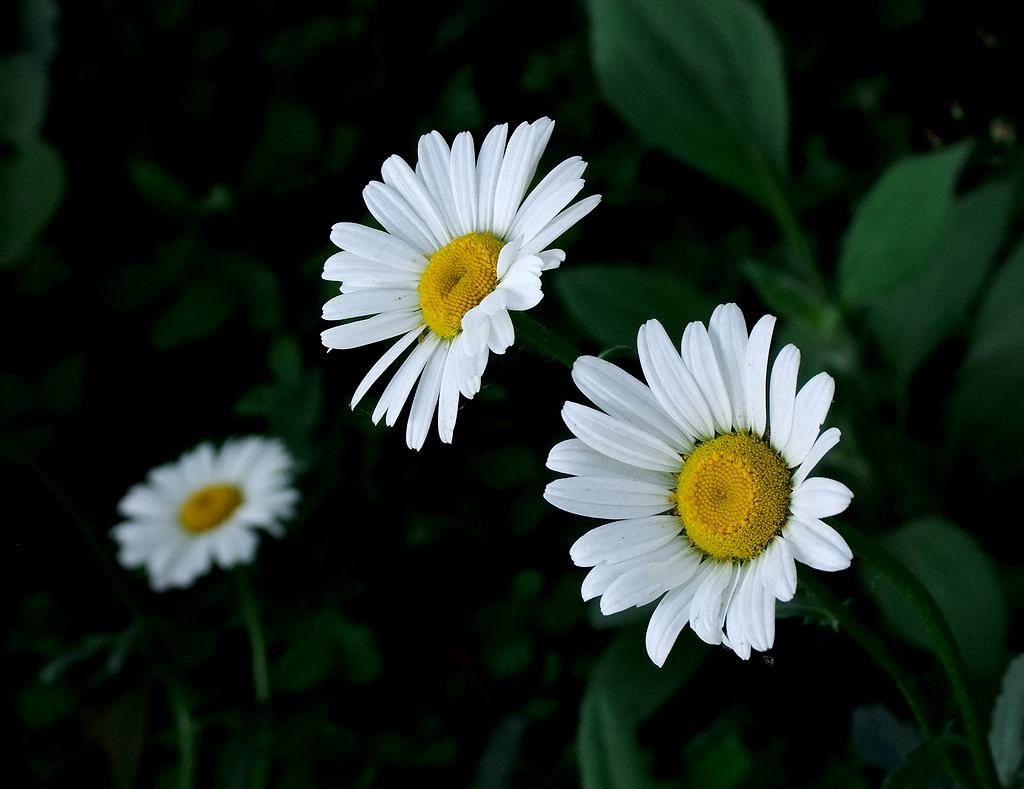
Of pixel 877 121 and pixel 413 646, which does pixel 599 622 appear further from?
pixel 877 121

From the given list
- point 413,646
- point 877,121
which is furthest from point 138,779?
point 877,121

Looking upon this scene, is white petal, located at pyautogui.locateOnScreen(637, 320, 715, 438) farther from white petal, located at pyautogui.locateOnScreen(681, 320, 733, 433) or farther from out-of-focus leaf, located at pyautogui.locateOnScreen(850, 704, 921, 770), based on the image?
out-of-focus leaf, located at pyautogui.locateOnScreen(850, 704, 921, 770)

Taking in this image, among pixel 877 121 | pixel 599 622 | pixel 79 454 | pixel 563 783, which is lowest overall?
pixel 563 783

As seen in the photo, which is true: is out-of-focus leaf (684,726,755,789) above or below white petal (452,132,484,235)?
below

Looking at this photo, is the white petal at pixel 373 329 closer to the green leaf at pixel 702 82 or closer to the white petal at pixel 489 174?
the white petal at pixel 489 174

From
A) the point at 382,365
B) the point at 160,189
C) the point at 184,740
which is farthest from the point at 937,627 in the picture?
the point at 160,189

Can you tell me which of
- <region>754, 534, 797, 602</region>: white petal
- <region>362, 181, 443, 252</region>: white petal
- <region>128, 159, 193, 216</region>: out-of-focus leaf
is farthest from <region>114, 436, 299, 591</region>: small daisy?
<region>754, 534, 797, 602</region>: white petal

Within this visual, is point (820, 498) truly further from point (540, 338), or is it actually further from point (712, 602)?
point (540, 338)
